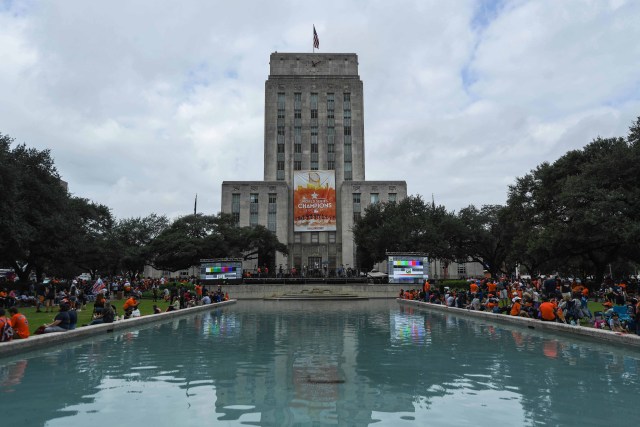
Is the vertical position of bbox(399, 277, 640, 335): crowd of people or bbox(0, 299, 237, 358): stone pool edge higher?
bbox(399, 277, 640, 335): crowd of people

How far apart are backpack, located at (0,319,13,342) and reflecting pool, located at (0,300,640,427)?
0.80m

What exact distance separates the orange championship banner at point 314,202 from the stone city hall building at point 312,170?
6.2 inches

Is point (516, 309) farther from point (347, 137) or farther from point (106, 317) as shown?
point (347, 137)

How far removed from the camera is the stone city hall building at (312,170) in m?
74.6

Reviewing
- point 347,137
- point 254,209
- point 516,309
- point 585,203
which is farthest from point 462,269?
point 516,309

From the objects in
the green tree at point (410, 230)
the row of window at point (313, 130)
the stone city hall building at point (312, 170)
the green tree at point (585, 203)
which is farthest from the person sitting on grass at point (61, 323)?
the row of window at point (313, 130)

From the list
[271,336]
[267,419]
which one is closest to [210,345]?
[271,336]

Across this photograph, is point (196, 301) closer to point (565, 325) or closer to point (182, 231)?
point (565, 325)

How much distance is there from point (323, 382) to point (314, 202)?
66.0 m

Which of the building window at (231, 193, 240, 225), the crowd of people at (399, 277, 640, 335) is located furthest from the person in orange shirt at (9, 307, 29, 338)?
the building window at (231, 193, 240, 225)

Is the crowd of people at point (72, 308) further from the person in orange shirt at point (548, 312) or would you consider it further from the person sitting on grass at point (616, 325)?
the person sitting on grass at point (616, 325)

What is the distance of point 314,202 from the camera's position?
74.4 metres

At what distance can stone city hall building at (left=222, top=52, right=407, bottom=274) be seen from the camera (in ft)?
245

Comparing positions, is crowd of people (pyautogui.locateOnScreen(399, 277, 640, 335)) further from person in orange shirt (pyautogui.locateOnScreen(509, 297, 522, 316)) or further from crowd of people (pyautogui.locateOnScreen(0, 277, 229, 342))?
crowd of people (pyautogui.locateOnScreen(0, 277, 229, 342))
